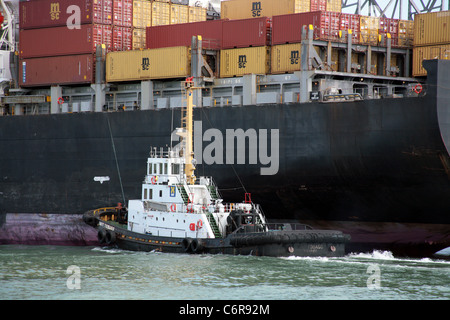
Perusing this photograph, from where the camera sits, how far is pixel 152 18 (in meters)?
39.0

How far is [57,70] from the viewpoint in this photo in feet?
125

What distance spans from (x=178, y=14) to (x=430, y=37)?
13995 millimetres

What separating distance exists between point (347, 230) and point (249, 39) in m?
9.95

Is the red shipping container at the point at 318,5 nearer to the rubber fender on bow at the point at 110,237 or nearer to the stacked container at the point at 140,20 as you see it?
the stacked container at the point at 140,20

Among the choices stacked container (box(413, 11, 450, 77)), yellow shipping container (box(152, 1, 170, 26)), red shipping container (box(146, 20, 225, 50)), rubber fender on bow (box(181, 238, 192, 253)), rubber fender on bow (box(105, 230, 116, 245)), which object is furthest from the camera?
yellow shipping container (box(152, 1, 170, 26))

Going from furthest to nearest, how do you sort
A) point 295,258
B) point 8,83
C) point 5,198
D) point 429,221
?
1. point 8,83
2. point 5,198
3. point 429,221
4. point 295,258

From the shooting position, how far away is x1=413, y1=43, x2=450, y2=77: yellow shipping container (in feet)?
104

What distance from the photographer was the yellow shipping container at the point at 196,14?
40.8 meters

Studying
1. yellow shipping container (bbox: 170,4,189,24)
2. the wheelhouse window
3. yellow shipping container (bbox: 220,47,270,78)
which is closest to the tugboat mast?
the wheelhouse window

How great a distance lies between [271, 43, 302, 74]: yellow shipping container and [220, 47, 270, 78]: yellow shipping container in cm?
40

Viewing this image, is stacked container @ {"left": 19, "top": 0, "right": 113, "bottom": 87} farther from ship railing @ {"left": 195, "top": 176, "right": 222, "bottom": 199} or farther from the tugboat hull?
the tugboat hull

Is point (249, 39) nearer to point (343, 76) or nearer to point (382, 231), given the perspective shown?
point (343, 76)
